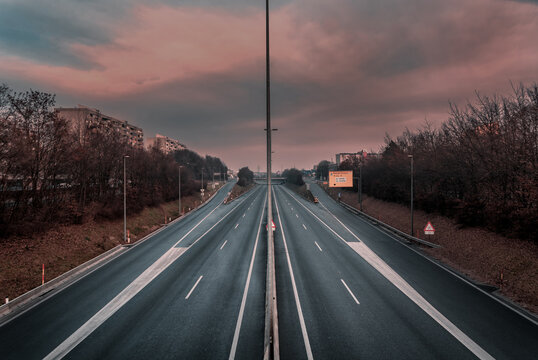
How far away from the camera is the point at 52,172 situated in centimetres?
2445

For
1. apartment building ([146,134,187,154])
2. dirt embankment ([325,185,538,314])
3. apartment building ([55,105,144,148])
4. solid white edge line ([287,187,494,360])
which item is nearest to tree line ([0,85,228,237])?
apartment building ([55,105,144,148])

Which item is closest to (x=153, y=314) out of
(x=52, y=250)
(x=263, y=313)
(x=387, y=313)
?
(x=263, y=313)

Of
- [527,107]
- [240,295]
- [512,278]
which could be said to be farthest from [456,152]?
[240,295]

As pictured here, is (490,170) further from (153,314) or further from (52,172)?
(52,172)

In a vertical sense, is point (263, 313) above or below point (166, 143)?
below

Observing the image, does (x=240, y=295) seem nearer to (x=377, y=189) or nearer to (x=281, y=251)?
(x=281, y=251)

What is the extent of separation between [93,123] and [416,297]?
37856 mm

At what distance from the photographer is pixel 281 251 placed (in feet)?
73.9

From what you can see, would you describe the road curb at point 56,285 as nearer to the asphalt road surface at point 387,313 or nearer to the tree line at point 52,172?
the tree line at point 52,172

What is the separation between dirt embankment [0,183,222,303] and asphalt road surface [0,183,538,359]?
3051mm

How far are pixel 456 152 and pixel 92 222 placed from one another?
4135 centimetres

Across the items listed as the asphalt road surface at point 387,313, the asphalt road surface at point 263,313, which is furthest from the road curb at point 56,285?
the asphalt road surface at point 387,313

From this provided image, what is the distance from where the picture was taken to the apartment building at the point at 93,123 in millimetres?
30906

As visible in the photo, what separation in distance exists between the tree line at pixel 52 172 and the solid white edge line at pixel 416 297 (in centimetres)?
2750
